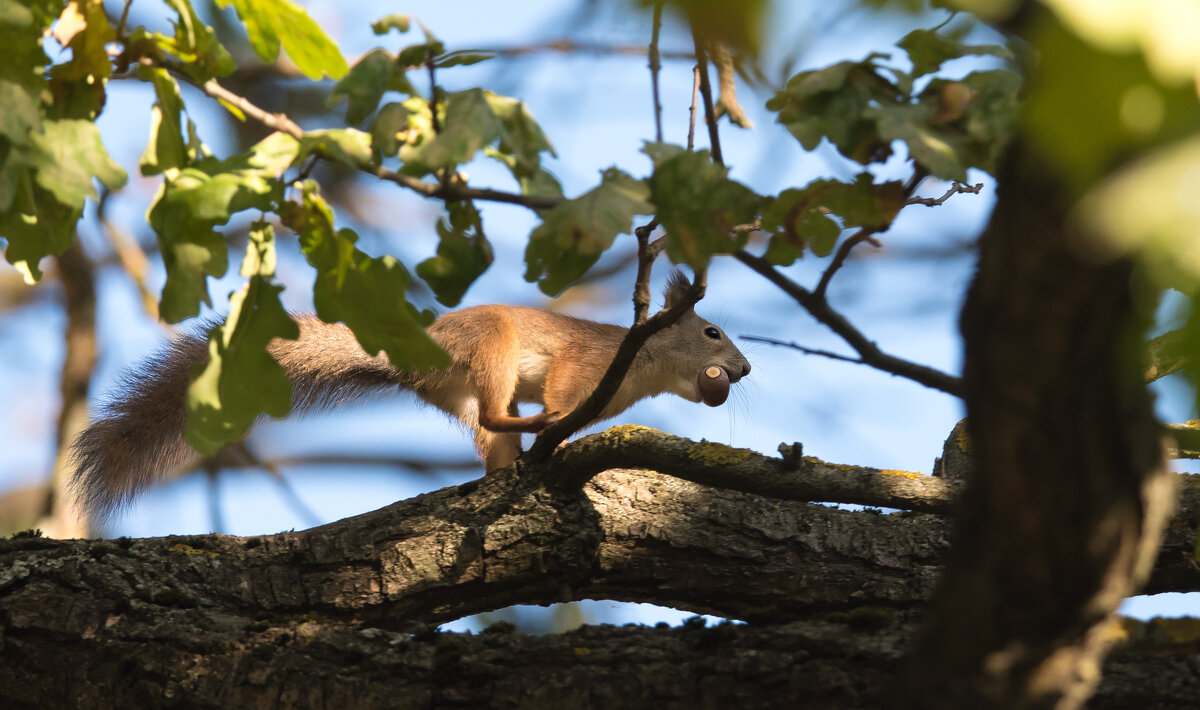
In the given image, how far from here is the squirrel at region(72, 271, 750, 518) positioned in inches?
169

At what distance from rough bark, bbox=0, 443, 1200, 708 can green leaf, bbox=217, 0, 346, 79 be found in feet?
4.41

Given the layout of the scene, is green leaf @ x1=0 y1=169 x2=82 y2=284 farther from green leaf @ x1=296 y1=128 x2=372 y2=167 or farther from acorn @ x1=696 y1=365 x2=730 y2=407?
acorn @ x1=696 y1=365 x2=730 y2=407

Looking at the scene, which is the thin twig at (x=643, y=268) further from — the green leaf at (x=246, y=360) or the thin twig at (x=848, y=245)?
the green leaf at (x=246, y=360)

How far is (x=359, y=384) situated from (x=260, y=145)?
324 cm

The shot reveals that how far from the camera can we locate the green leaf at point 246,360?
6.39 ft

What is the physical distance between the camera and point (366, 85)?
1710 mm

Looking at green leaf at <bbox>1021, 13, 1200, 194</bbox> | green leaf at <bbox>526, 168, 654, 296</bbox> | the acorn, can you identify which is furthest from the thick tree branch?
the acorn

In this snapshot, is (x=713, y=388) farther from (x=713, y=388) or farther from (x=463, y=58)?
(x=463, y=58)

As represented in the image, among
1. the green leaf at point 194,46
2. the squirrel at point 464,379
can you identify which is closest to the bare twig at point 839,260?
the green leaf at point 194,46

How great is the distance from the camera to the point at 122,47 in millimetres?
1969

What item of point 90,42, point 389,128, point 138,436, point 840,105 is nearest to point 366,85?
point 389,128

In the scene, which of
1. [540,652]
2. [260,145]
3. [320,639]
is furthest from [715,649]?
[260,145]

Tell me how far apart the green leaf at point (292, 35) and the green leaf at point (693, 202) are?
0.79 metres

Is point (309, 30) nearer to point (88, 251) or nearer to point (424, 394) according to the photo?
point (424, 394)
